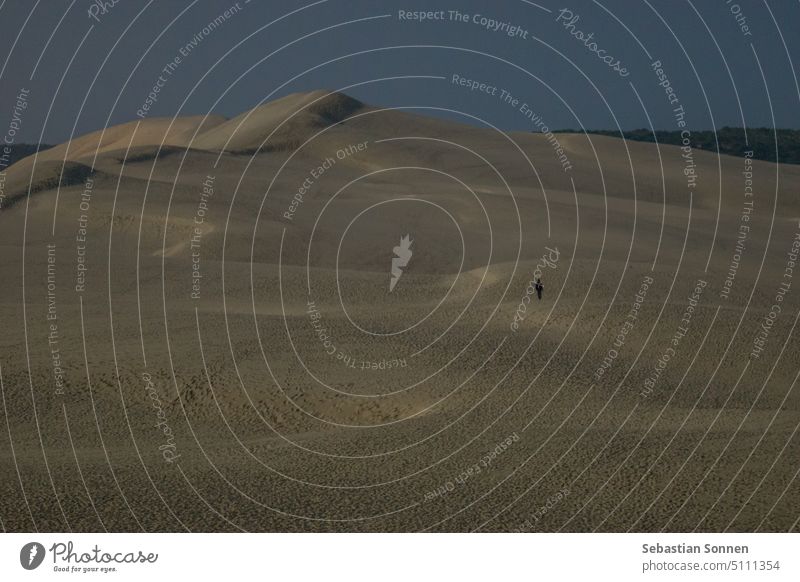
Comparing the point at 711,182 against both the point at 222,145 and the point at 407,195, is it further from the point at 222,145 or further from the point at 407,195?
the point at 222,145

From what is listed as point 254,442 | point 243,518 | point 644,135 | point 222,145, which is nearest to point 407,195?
point 222,145

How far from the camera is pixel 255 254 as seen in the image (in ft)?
111
